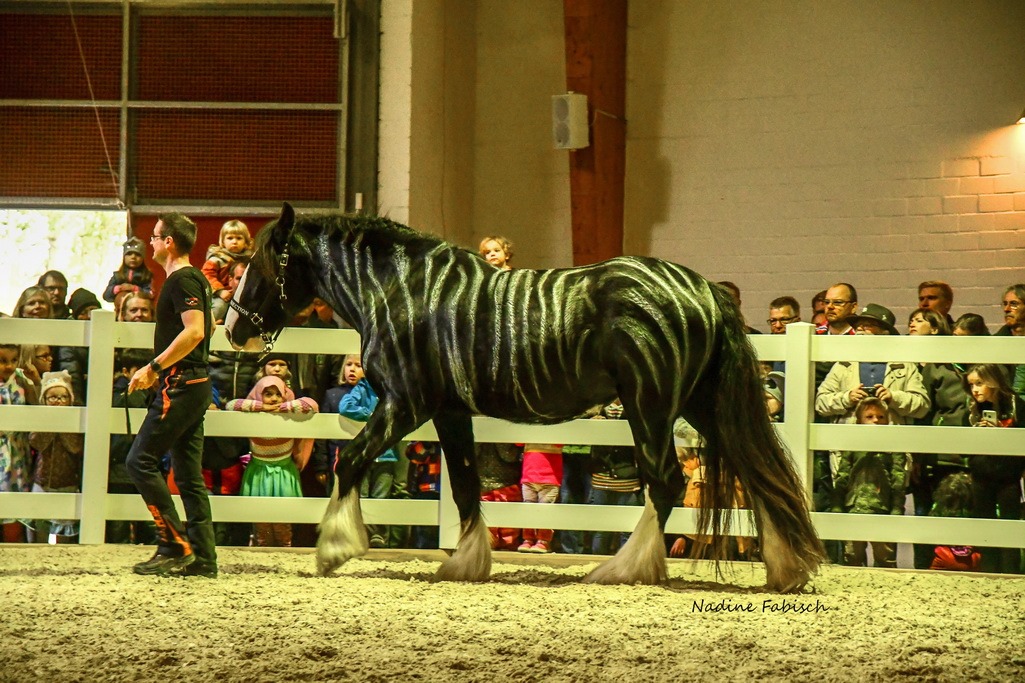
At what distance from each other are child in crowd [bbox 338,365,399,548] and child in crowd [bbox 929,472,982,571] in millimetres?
3043

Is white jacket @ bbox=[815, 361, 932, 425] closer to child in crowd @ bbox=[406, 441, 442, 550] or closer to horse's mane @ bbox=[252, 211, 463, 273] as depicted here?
child in crowd @ bbox=[406, 441, 442, 550]

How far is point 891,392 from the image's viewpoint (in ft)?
21.2

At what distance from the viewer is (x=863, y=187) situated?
401 inches

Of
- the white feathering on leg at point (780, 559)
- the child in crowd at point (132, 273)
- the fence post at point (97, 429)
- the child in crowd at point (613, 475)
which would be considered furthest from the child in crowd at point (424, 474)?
the child in crowd at point (132, 273)

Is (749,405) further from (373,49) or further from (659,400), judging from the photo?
(373,49)

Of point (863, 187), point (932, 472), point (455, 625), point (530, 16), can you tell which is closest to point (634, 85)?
point (530, 16)

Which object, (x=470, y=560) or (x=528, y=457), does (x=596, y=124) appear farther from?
(x=470, y=560)

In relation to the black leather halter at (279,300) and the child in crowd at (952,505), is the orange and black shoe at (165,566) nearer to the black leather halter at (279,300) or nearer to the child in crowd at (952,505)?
the black leather halter at (279,300)

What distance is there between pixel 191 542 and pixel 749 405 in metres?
2.73

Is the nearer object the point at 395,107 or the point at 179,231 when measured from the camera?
the point at 179,231

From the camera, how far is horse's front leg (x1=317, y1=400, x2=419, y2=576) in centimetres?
526

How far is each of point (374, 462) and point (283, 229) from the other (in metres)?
1.45
